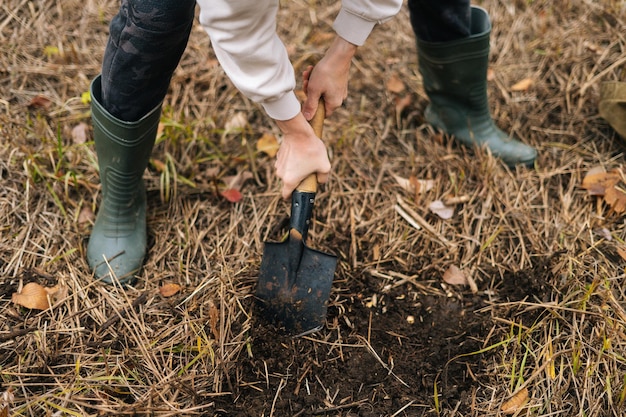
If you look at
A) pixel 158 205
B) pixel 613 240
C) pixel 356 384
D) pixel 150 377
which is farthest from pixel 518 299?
pixel 158 205

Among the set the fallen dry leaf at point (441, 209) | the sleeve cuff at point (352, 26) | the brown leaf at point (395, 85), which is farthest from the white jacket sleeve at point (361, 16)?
the brown leaf at point (395, 85)

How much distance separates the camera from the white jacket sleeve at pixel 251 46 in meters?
1.10

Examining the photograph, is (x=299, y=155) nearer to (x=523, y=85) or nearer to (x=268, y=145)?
(x=268, y=145)

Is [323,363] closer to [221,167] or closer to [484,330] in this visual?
[484,330]

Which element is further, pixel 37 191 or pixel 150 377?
pixel 37 191

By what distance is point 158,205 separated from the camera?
6.77 feet

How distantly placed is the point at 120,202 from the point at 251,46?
0.89m

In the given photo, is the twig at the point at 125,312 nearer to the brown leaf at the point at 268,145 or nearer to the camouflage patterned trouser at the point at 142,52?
the camouflage patterned trouser at the point at 142,52

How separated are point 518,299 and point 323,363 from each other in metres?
0.66

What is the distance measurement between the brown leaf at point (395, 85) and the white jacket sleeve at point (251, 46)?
47.6 inches

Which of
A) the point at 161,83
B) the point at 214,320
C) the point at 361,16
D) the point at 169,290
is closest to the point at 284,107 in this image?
the point at 361,16

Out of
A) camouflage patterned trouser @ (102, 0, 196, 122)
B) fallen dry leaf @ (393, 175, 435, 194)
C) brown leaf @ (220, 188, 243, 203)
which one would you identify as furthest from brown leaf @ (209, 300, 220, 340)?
fallen dry leaf @ (393, 175, 435, 194)

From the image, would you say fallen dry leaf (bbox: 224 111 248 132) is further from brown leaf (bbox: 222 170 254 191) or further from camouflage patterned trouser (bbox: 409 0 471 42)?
camouflage patterned trouser (bbox: 409 0 471 42)

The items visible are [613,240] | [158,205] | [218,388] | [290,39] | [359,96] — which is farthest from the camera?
[290,39]
